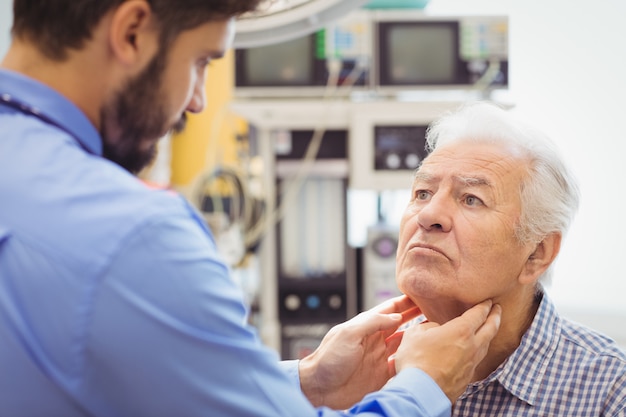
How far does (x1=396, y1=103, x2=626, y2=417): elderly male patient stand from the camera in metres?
1.44

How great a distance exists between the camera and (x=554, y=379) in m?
1.45

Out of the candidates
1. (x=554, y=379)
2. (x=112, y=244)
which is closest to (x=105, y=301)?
(x=112, y=244)

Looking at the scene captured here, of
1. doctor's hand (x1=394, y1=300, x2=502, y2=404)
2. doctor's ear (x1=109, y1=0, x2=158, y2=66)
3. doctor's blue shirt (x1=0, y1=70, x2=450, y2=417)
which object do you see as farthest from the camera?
doctor's hand (x1=394, y1=300, x2=502, y2=404)

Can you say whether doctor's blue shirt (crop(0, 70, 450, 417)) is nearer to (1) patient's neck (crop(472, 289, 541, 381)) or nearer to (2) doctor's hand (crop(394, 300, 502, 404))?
(2) doctor's hand (crop(394, 300, 502, 404))

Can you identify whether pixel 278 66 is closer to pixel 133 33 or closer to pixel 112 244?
pixel 133 33

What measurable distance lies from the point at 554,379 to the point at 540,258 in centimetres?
26

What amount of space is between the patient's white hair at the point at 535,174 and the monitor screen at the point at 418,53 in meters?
1.35

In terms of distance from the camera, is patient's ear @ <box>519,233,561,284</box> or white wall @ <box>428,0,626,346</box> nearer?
patient's ear @ <box>519,233,561,284</box>

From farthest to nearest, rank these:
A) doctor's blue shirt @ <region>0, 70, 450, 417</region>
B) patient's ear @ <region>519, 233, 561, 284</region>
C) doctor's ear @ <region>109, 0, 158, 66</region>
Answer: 1. patient's ear @ <region>519, 233, 561, 284</region>
2. doctor's ear @ <region>109, 0, 158, 66</region>
3. doctor's blue shirt @ <region>0, 70, 450, 417</region>

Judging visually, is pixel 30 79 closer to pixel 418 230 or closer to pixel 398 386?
pixel 398 386

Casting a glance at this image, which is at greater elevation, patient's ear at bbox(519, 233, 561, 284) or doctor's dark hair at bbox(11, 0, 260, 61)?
doctor's dark hair at bbox(11, 0, 260, 61)

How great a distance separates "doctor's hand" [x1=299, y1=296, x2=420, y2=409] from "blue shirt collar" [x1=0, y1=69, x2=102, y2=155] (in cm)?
71

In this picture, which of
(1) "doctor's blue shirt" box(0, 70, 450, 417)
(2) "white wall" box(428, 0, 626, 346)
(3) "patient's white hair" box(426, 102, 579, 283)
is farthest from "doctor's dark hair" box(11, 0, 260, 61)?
(2) "white wall" box(428, 0, 626, 346)

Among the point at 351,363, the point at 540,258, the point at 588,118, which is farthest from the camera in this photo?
the point at 588,118
